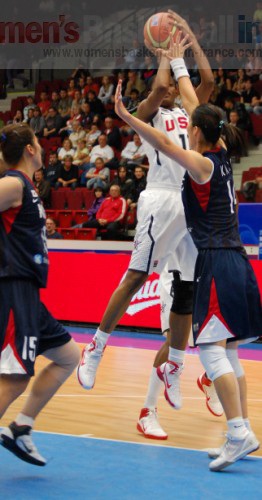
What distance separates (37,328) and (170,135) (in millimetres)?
2179

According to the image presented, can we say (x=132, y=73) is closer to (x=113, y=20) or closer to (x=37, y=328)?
(x=113, y=20)

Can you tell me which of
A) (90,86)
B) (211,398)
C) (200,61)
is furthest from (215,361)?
(90,86)

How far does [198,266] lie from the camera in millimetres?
4965

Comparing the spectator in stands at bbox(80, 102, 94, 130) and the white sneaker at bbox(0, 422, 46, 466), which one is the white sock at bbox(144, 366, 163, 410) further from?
the spectator in stands at bbox(80, 102, 94, 130)

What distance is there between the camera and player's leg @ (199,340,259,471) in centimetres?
471

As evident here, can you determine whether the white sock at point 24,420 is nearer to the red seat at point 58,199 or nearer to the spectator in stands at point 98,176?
the spectator in stands at point 98,176

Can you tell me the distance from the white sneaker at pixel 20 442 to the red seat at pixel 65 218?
12065 millimetres

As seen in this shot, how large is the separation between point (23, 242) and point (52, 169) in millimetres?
14131

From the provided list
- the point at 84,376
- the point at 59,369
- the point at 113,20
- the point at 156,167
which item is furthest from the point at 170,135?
the point at 113,20

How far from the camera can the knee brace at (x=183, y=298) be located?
5.89 metres

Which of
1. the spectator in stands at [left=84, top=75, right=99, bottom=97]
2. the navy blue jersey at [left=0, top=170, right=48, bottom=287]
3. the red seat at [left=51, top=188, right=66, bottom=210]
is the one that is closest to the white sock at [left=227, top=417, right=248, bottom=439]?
the navy blue jersey at [left=0, top=170, right=48, bottom=287]

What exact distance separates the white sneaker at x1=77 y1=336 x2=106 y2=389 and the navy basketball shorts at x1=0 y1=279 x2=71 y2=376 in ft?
4.69

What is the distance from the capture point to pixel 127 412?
6605 mm

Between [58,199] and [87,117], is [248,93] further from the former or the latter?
[58,199]
